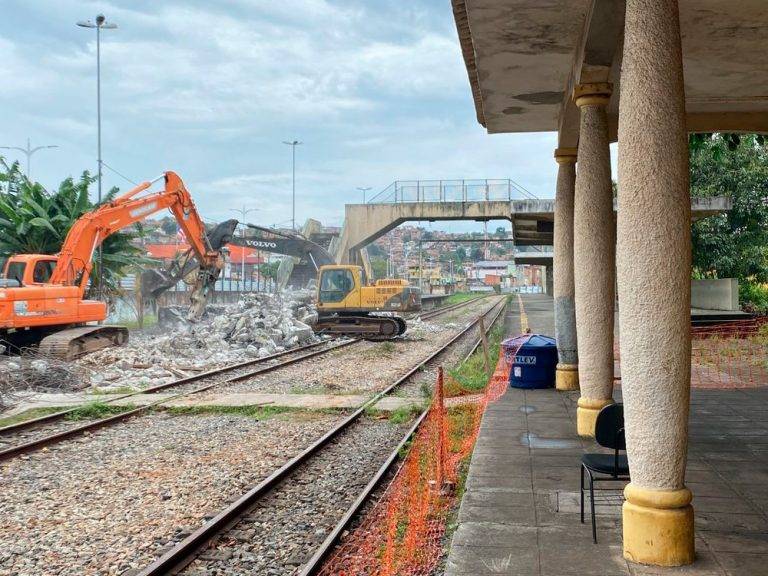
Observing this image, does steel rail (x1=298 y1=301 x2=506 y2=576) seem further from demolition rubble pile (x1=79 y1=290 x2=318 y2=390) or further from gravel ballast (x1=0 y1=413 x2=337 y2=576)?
demolition rubble pile (x1=79 y1=290 x2=318 y2=390)

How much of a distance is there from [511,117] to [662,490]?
762cm

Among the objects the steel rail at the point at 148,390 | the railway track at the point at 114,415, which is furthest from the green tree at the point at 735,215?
the steel rail at the point at 148,390

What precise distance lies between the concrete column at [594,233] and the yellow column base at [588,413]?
0.35 meters

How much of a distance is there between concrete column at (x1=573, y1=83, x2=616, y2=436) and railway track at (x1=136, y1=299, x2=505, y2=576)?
99.3 inches

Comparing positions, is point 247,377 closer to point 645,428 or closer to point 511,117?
point 511,117

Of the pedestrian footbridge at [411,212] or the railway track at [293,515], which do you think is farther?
the pedestrian footbridge at [411,212]

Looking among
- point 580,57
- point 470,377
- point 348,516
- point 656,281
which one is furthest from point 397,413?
point 656,281

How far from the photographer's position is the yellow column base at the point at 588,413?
7.60 metres

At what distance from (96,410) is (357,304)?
13.9 m

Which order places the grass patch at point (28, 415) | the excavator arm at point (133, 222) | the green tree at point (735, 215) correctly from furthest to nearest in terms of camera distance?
1. the green tree at point (735, 215)
2. the excavator arm at point (133, 222)
3. the grass patch at point (28, 415)

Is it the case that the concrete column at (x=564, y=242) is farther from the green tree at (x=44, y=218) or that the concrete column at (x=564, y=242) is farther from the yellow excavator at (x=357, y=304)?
the green tree at (x=44, y=218)

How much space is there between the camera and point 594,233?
23.4ft

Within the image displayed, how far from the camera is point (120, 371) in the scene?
16688 millimetres

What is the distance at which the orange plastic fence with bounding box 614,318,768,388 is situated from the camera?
12.8 meters
